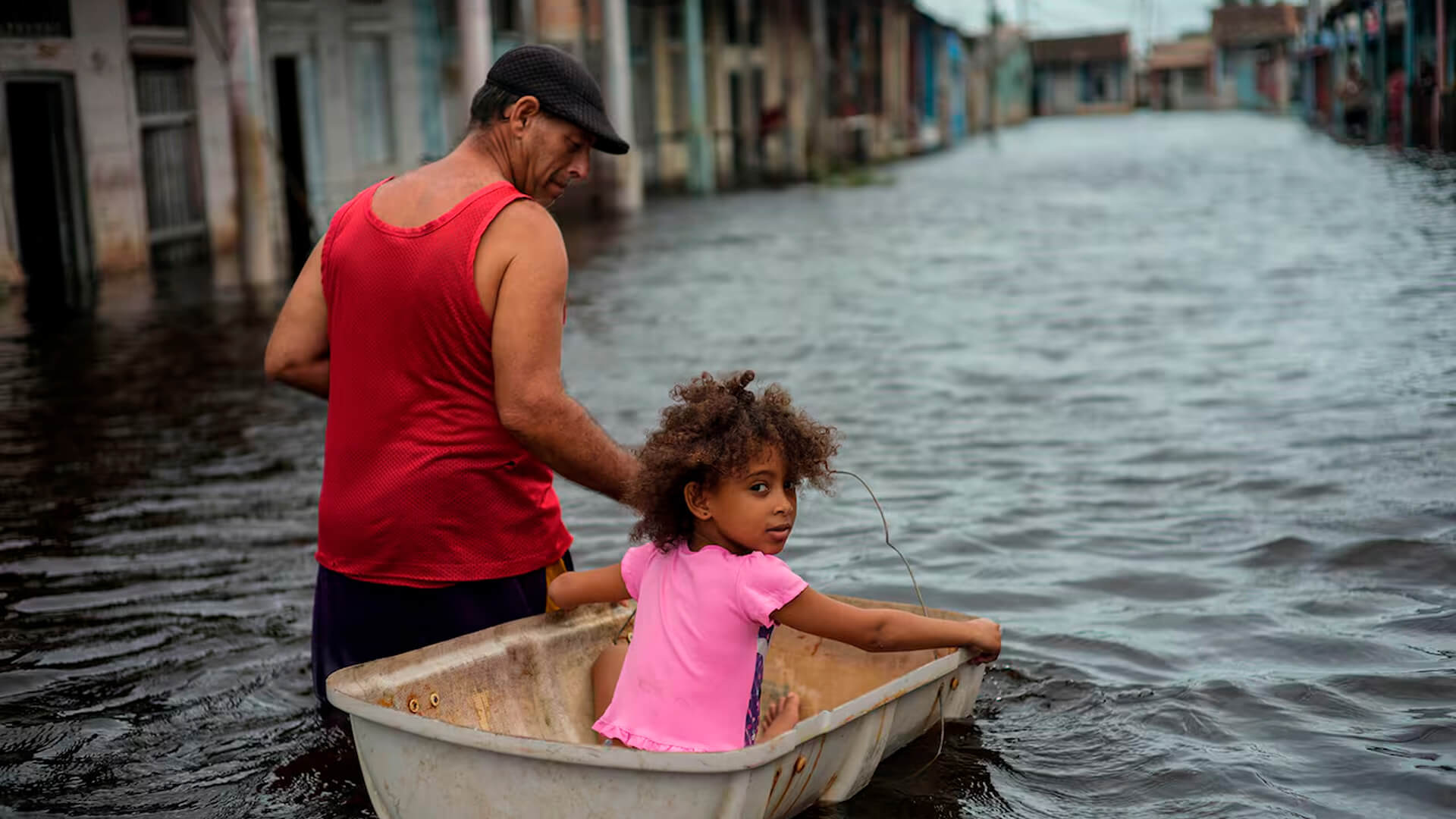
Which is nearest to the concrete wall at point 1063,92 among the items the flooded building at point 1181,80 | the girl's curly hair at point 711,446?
the flooded building at point 1181,80

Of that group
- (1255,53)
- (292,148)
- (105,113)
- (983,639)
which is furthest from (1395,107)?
(1255,53)

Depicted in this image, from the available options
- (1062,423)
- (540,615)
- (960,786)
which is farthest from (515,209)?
(1062,423)

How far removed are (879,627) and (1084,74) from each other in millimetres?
95080

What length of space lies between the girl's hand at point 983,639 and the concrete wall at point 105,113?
11392mm

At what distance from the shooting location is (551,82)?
10.8 feet

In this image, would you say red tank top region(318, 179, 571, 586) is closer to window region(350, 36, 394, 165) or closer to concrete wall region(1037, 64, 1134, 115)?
window region(350, 36, 394, 165)

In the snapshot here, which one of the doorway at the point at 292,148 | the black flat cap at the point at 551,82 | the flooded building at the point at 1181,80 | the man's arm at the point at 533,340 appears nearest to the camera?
the man's arm at the point at 533,340

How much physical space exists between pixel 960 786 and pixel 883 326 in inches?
313

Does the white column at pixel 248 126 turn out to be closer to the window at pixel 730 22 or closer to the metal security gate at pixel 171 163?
the metal security gate at pixel 171 163

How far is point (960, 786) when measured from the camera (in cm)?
381

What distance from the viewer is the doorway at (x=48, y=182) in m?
14.1

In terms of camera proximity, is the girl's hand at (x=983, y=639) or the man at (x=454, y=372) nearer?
the man at (x=454, y=372)

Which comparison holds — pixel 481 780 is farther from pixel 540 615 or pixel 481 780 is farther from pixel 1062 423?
pixel 1062 423

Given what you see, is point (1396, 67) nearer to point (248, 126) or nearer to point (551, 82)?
point (248, 126)
